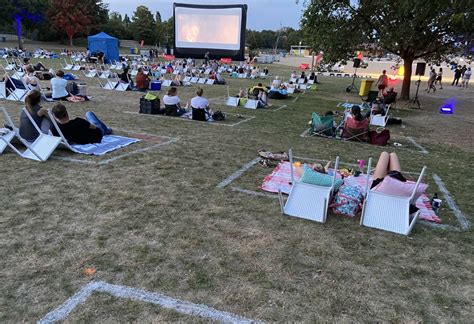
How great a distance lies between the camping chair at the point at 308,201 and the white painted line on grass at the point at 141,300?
6.81 ft

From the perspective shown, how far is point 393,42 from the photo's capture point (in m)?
15.9

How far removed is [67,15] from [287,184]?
65387mm

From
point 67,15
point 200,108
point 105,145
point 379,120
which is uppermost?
point 67,15

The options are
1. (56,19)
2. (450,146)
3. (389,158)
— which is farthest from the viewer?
(56,19)

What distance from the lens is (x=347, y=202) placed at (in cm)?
482

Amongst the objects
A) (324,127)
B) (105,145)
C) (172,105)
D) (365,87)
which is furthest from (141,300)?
(365,87)

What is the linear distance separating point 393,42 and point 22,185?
51.8 ft

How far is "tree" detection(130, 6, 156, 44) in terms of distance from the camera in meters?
76.9

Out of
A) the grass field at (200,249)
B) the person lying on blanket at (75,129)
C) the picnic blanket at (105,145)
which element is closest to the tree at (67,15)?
the picnic blanket at (105,145)

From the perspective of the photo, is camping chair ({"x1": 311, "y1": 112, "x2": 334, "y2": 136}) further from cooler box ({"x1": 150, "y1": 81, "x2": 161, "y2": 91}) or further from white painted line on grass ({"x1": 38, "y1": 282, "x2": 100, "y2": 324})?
cooler box ({"x1": 150, "y1": 81, "x2": 161, "y2": 91})

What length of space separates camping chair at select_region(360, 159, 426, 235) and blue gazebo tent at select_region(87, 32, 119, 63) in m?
35.0

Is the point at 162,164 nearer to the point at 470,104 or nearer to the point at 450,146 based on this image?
the point at 450,146

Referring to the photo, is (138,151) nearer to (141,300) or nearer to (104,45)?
(141,300)

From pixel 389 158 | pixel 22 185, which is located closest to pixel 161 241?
pixel 22 185
